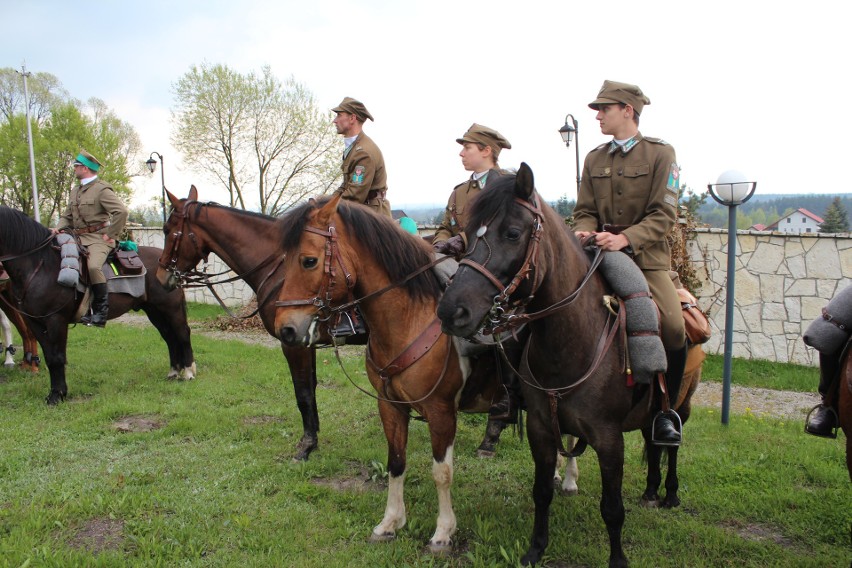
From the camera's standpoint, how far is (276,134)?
28.6 m

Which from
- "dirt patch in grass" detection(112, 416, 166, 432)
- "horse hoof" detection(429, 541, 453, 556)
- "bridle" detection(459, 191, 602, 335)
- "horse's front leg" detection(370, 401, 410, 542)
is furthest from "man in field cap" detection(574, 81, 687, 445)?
"dirt patch in grass" detection(112, 416, 166, 432)

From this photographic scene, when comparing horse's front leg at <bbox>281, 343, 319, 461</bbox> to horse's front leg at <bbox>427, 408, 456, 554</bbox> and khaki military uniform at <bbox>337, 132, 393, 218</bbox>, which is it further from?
horse's front leg at <bbox>427, 408, 456, 554</bbox>

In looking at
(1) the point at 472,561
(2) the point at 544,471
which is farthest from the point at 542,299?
(1) the point at 472,561

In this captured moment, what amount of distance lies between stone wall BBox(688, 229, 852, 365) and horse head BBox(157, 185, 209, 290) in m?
8.04

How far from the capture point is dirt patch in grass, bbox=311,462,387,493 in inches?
184

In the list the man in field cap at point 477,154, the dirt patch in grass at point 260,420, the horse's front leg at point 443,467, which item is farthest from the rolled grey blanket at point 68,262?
the horse's front leg at point 443,467

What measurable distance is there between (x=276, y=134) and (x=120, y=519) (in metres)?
26.8

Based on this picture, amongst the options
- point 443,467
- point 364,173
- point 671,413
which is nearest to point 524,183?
point 671,413

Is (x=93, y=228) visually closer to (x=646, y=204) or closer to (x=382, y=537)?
(x=382, y=537)

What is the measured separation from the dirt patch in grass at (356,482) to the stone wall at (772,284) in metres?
7.18

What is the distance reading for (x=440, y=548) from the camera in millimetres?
3617

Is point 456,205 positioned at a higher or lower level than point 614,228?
higher

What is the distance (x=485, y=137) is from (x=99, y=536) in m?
4.14

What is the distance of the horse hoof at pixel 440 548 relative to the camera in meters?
3.60
